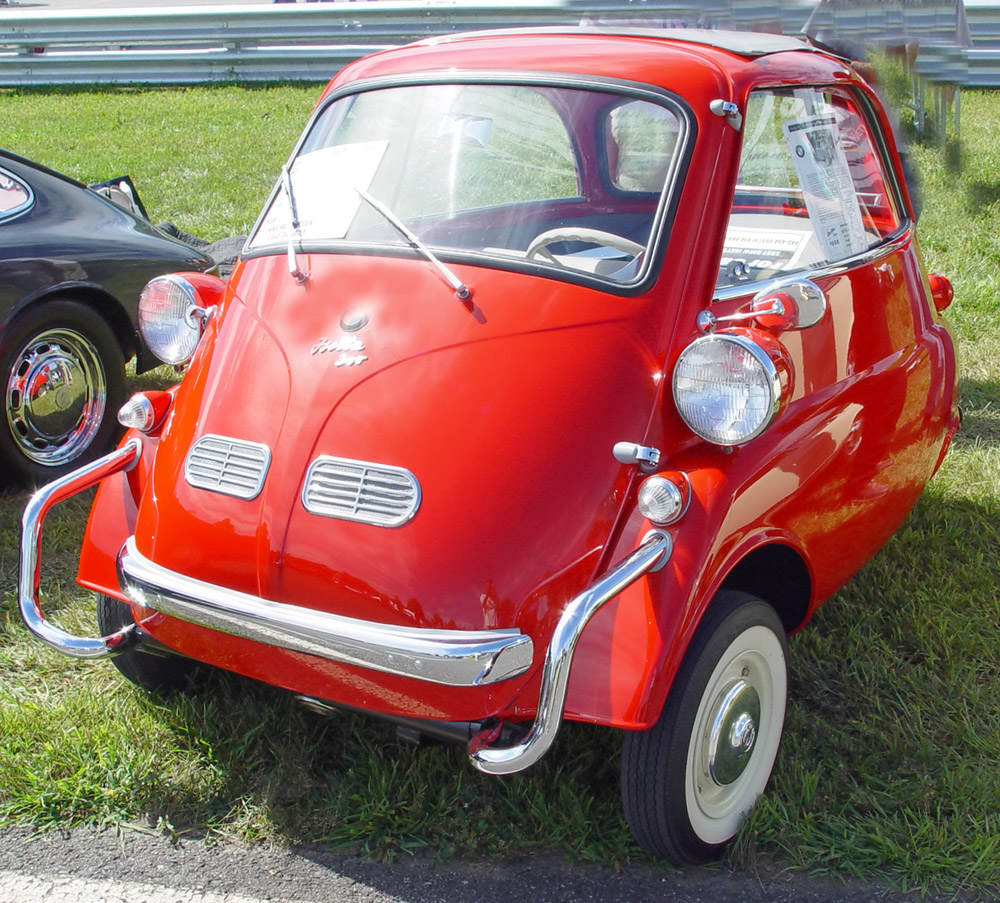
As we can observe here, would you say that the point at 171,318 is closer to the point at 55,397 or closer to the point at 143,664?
the point at 143,664

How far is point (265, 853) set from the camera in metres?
2.49

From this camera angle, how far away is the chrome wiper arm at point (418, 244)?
2459 millimetres

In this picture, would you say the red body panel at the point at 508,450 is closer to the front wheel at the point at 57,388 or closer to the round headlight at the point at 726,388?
the round headlight at the point at 726,388

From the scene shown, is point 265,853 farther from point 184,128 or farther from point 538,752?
point 184,128

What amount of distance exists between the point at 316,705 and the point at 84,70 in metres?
12.6

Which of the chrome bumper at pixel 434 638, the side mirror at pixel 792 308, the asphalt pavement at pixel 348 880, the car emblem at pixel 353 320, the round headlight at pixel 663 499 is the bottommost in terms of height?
the asphalt pavement at pixel 348 880

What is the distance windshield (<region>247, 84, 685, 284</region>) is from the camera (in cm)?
265

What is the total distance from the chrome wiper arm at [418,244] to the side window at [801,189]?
0.73 meters

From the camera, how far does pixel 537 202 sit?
2.95m

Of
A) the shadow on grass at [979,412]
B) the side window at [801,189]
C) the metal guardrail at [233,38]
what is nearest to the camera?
Answer: the side window at [801,189]

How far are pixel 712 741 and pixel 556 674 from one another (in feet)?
1.85

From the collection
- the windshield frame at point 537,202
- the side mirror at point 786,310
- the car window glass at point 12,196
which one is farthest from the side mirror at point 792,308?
the car window glass at point 12,196

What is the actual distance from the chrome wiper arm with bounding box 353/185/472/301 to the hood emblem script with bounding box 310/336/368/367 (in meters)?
0.25

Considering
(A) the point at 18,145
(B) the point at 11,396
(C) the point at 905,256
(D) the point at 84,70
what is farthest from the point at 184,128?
(C) the point at 905,256
